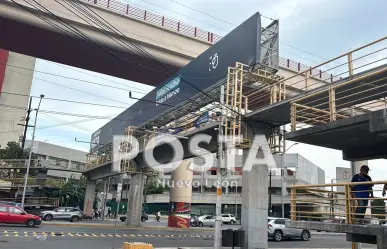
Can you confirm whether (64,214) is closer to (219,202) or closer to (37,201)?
(37,201)

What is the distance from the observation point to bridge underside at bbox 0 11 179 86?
23.9 meters

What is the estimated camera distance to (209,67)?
21.5 m

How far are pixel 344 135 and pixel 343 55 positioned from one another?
3.54 m

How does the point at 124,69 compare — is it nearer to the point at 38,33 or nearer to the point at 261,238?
the point at 38,33

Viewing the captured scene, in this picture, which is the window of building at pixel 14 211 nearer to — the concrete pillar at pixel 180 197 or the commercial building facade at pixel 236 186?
the concrete pillar at pixel 180 197

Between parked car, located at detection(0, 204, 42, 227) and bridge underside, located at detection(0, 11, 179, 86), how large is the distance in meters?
11.1

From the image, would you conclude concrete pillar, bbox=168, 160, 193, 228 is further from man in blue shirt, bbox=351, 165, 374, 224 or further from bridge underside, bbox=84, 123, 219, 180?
man in blue shirt, bbox=351, 165, 374, 224

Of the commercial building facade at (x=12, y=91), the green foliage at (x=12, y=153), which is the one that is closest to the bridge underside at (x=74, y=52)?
the green foliage at (x=12, y=153)

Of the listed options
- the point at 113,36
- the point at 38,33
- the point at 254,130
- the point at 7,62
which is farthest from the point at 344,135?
the point at 7,62

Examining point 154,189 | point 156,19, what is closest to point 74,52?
point 156,19

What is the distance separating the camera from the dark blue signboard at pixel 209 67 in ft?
60.0

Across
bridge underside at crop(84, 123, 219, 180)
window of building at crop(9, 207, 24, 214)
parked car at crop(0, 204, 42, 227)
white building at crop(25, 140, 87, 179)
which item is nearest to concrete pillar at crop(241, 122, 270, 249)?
bridge underside at crop(84, 123, 219, 180)

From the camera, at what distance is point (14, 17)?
895 inches

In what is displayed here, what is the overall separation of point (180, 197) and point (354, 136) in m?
28.9
